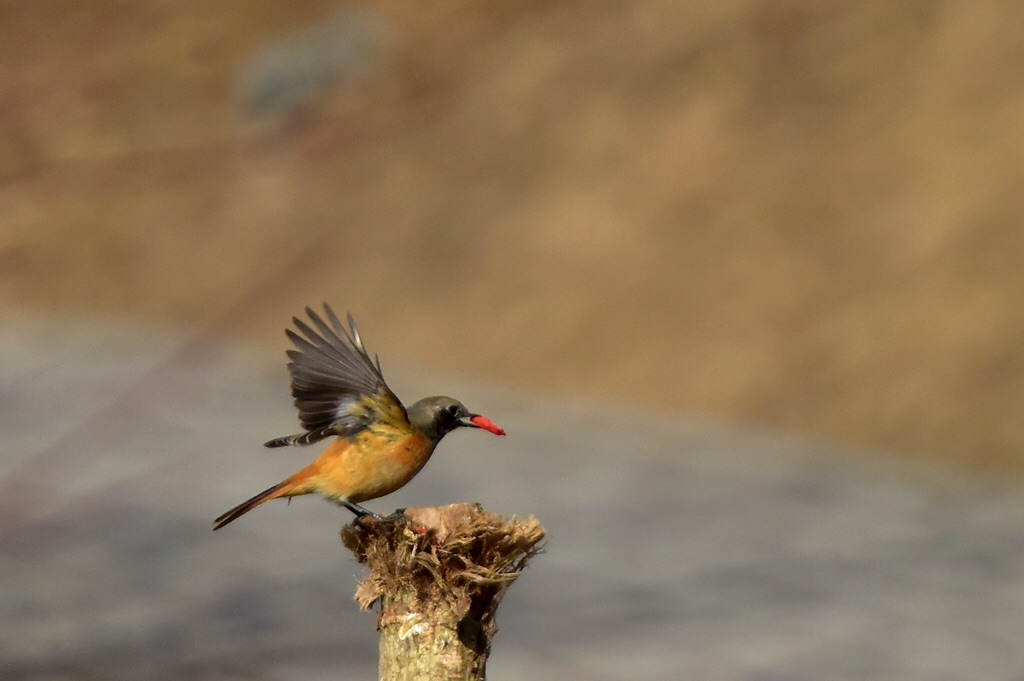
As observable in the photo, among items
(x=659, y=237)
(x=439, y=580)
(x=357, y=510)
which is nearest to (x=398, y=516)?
(x=439, y=580)

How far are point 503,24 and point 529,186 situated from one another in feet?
5.29

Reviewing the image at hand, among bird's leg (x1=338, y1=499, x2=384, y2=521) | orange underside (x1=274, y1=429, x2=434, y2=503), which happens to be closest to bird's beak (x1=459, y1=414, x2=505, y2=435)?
orange underside (x1=274, y1=429, x2=434, y2=503)

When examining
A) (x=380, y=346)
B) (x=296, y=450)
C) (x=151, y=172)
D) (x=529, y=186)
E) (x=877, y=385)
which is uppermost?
(x=529, y=186)

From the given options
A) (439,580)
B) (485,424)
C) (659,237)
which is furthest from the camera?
(659,237)

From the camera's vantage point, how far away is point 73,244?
13.6m

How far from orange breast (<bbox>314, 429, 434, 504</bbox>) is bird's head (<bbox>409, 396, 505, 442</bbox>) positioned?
0.07m

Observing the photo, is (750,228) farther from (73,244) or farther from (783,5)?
(73,244)

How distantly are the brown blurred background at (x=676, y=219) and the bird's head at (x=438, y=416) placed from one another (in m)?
6.52

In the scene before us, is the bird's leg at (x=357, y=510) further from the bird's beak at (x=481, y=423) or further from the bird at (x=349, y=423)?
the bird's beak at (x=481, y=423)

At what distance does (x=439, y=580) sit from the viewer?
→ 267 cm

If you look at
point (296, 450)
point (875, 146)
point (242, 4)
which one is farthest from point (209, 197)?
point (875, 146)

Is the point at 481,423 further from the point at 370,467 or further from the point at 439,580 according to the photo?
the point at 439,580

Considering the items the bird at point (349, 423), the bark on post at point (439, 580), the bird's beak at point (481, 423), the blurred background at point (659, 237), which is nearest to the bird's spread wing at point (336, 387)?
the bird at point (349, 423)

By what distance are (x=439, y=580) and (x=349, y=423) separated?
69cm
